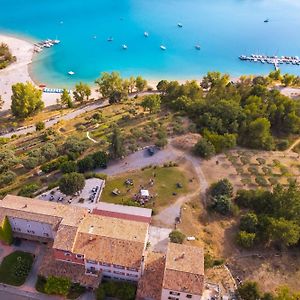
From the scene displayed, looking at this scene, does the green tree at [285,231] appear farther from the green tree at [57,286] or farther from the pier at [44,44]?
the pier at [44,44]

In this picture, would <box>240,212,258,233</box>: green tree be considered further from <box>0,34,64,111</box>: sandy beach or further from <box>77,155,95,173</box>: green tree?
<box>0,34,64,111</box>: sandy beach

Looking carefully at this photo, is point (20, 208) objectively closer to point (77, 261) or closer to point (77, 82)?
point (77, 261)

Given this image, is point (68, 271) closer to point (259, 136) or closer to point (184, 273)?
point (184, 273)

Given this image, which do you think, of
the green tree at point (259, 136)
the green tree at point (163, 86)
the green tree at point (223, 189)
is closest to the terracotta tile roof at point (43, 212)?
the green tree at point (223, 189)

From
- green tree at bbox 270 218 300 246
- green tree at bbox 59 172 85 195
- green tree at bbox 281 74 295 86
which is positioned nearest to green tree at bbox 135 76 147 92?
green tree at bbox 281 74 295 86

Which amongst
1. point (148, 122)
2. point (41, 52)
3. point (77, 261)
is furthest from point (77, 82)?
point (77, 261)

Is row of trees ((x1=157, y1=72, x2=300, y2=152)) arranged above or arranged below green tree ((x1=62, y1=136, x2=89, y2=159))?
above
